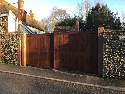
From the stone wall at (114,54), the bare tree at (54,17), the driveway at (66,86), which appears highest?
the bare tree at (54,17)

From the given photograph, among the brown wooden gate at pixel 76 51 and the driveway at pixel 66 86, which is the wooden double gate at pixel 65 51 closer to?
the brown wooden gate at pixel 76 51

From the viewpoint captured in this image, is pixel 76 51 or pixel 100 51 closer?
pixel 100 51

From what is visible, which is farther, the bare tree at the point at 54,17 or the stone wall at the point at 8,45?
the bare tree at the point at 54,17

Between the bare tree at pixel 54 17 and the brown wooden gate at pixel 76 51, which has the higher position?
the bare tree at pixel 54 17

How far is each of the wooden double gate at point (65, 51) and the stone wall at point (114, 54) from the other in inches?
33.6

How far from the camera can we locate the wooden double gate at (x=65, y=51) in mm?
12508

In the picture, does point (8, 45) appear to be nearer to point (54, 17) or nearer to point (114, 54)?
point (114, 54)

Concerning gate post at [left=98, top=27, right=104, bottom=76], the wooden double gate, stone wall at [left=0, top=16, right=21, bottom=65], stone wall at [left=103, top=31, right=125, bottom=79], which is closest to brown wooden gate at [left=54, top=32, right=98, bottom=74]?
the wooden double gate

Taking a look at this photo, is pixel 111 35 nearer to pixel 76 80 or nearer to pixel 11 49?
pixel 76 80

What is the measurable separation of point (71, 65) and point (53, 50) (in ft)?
5.11

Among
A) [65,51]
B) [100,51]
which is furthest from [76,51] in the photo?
[100,51]

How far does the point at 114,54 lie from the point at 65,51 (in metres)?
3.25

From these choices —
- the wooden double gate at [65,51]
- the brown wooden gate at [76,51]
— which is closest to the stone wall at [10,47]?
the wooden double gate at [65,51]

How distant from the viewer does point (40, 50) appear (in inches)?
595
